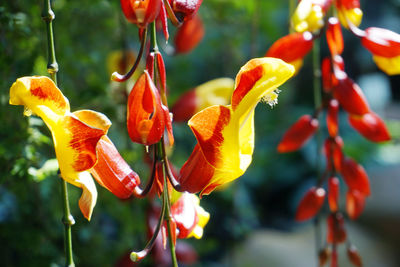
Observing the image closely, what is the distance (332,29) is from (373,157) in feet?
7.06

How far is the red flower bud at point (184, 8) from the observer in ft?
1.44

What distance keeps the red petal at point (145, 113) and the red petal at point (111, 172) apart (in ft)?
0.13

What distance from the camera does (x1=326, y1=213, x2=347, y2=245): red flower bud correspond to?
710mm

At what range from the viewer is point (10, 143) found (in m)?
0.66

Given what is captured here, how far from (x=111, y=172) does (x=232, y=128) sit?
13cm

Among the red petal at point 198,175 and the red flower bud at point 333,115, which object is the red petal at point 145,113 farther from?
the red flower bud at point 333,115

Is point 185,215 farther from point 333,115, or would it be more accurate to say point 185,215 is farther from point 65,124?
point 333,115

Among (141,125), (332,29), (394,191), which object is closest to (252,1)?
(332,29)

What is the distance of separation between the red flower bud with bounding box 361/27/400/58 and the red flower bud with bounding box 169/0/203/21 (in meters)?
0.25

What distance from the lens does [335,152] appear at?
2.34 feet

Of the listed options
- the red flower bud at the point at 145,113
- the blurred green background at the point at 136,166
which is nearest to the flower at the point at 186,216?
the red flower bud at the point at 145,113

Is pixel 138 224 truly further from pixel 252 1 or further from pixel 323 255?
pixel 252 1

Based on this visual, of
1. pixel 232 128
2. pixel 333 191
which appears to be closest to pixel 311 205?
pixel 333 191

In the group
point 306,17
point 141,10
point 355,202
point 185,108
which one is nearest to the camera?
point 141,10
